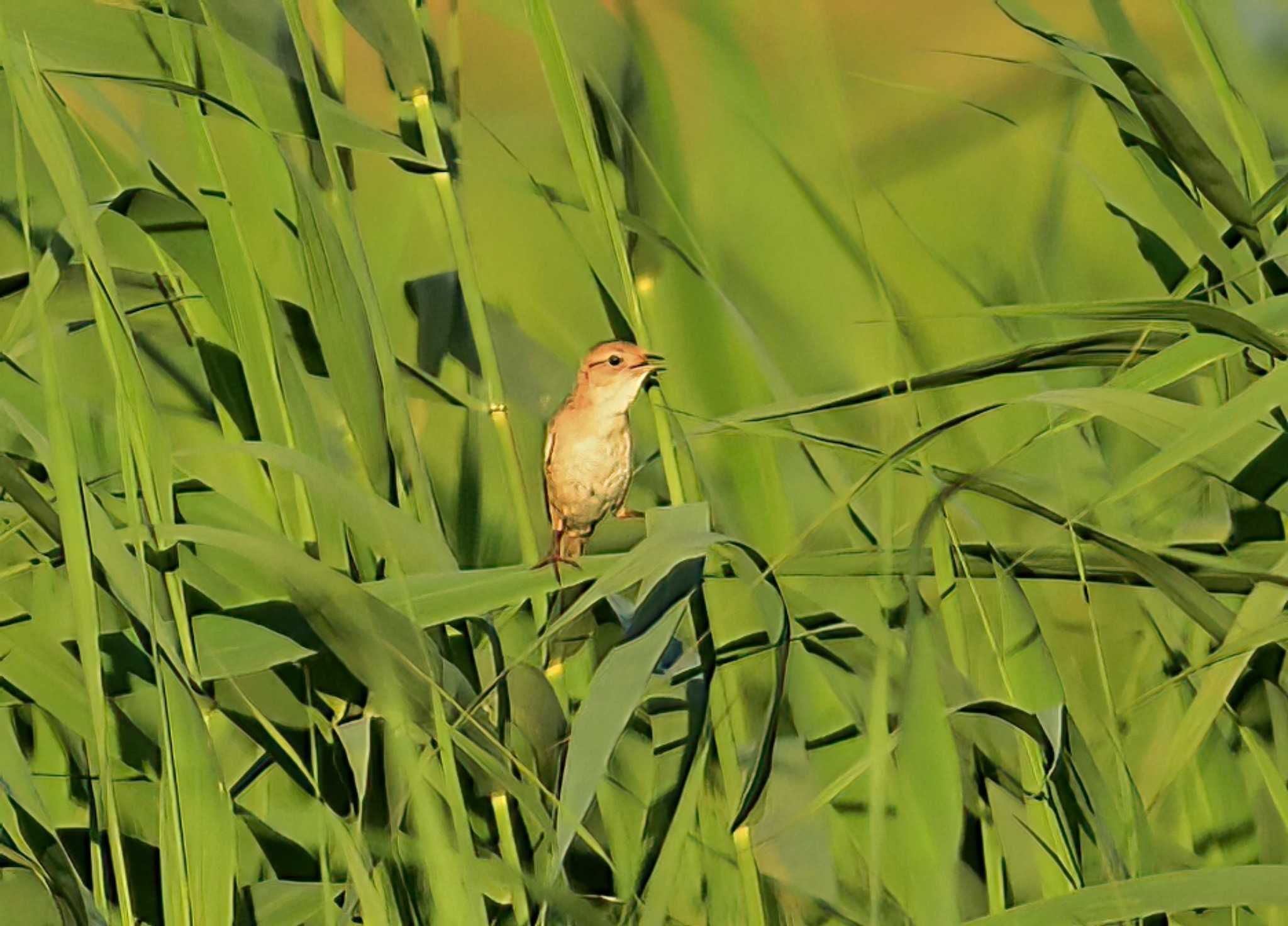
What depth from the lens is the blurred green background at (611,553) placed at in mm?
832

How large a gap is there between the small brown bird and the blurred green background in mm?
148

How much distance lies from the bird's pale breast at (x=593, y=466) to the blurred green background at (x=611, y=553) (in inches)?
6.2

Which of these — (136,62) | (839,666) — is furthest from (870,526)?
(136,62)

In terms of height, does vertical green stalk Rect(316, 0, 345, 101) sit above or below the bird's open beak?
above

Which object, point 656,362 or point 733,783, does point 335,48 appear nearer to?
point 656,362

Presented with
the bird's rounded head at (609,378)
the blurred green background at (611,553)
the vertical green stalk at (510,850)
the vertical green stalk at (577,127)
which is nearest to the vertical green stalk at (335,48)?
the blurred green background at (611,553)

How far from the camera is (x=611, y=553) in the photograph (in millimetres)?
1138

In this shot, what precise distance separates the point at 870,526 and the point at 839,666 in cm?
12

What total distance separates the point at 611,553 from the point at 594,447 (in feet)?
1.46

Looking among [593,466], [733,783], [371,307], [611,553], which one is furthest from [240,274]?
[593,466]

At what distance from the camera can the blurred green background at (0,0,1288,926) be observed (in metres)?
0.83

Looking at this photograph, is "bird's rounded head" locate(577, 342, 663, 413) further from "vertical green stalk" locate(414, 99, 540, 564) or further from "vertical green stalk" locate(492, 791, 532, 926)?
"vertical green stalk" locate(492, 791, 532, 926)

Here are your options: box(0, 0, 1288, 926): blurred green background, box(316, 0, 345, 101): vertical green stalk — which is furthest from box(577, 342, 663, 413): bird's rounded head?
box(316, 0, 345, 101): vertical green stalk

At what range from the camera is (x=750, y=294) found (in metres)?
1.65
